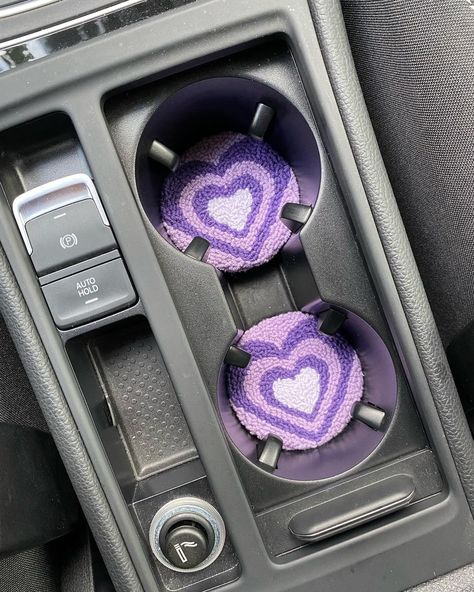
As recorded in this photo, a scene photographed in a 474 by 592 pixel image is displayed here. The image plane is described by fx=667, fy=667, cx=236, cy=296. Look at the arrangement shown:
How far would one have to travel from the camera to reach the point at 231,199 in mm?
731

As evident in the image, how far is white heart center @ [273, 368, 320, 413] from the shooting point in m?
0.71

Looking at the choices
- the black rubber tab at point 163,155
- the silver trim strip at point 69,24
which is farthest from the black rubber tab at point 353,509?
the silver trim strip at point 69,24

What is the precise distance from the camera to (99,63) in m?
0.60

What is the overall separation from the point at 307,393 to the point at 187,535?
191 mm

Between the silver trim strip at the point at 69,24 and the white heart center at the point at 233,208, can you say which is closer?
the silver trim strip at the point at 69,24

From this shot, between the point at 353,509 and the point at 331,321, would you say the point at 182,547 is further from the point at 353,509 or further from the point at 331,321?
the point at 331,321

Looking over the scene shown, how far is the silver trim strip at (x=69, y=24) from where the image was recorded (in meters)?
0.63

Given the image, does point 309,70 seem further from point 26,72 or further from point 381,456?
point 381,456

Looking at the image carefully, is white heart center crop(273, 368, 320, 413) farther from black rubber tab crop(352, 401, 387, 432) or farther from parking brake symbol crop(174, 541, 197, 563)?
parking brake symbol crop(174, 541, 197, 563)

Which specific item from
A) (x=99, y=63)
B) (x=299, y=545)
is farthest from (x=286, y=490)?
(x=99, y=63)

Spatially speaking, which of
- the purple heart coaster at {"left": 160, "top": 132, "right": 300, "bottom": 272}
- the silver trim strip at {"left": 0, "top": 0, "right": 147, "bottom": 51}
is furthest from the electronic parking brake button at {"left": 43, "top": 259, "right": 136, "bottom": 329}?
the silver trim strip at {"left": 0, "top": 0, "right": 147, "bottom": 51}

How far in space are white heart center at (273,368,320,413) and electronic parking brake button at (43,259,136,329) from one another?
20cm

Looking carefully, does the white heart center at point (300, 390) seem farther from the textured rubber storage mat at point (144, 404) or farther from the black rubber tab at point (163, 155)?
the black rubber tab at point (163, 155)

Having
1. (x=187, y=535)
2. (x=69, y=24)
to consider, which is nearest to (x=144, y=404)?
(x=187, y=535)
